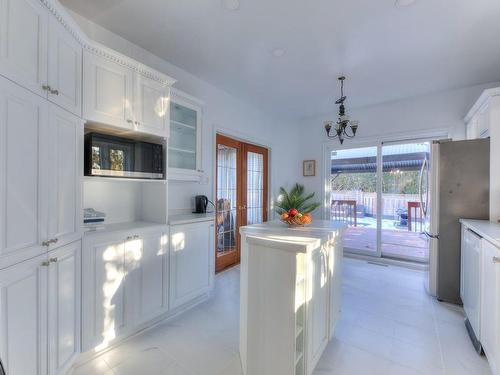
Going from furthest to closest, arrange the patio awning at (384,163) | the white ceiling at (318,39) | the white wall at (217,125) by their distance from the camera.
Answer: the patio awning at (384,163) < the white wall at (217,125) < the white ceiling at (318,39)

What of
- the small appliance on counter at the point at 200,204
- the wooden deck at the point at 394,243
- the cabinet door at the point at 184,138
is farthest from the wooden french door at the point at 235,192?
the wooden deck at the point at 394,243

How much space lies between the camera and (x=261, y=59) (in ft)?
8.98

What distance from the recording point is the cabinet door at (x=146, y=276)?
1.98m

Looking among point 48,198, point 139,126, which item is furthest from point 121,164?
point 48,198

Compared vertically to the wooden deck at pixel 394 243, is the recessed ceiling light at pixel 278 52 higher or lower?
higher

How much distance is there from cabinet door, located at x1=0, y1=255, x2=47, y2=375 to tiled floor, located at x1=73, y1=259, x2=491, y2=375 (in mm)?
539

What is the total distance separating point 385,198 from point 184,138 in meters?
3.75

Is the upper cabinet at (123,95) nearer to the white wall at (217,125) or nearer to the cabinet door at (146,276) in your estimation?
the white wall at (217,125)

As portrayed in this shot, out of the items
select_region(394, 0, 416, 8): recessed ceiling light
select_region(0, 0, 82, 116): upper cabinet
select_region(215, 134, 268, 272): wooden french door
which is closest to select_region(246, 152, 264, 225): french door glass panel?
select_region(215, 134, 268, 272): wooden french door

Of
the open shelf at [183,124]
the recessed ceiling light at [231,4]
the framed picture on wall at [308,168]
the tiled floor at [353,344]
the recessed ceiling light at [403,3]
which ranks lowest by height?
the tiled floor at [353,344]

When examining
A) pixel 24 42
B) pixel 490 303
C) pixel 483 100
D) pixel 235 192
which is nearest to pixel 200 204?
pixel 235 192

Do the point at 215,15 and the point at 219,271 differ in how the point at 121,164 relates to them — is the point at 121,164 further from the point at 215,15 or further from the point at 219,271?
the point at 219,271

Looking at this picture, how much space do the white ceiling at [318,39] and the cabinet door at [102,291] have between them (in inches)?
78.5

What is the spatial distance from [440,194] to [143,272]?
3.35m
